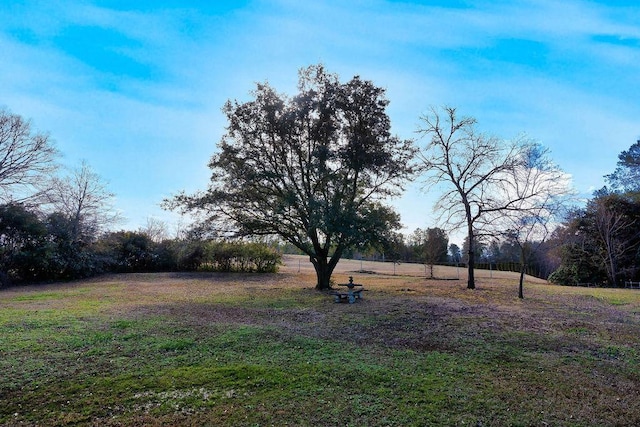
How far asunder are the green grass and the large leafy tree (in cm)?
650

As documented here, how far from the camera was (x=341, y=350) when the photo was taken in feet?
20.8

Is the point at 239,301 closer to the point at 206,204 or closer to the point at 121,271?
the point at 206,204

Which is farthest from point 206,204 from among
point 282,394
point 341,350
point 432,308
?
point 282,394

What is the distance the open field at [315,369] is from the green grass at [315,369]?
0.02 meters

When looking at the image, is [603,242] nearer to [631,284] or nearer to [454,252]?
[631,284]

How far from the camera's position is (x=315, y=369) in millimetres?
5254

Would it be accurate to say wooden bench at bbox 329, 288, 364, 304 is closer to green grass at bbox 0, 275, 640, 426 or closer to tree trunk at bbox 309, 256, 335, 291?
green grass at bbox 0, 275, 640, 426

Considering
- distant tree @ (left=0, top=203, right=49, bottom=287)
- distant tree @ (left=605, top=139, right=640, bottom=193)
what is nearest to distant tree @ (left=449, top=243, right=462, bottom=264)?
distant tree @ (left=605, top=139, right=640, bottom=193)

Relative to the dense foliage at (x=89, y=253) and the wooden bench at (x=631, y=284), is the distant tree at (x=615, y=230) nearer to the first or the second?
the wooden bench at (x=631, y=284)

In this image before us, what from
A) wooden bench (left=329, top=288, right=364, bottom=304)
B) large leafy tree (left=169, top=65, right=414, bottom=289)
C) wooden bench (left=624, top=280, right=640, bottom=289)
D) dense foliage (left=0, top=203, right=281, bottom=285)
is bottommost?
wooden bench (left=624, top=280, right=640, bottom=289)

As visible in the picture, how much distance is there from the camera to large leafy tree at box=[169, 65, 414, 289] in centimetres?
1528

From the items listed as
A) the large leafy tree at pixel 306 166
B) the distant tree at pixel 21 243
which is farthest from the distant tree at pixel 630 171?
the distant tree at pixel 21 243

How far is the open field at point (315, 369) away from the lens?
13.1ft

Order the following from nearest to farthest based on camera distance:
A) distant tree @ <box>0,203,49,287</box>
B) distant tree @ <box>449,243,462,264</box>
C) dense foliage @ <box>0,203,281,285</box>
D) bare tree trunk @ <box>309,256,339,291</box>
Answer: bare tree trunk @ <box>309,256,339,291</box>, distant tree @ <box>0,203,49,287</box>, dense foliage @ <box>0,203,281,285</box>, distant tree @ <box>449,243,462,264</box>
